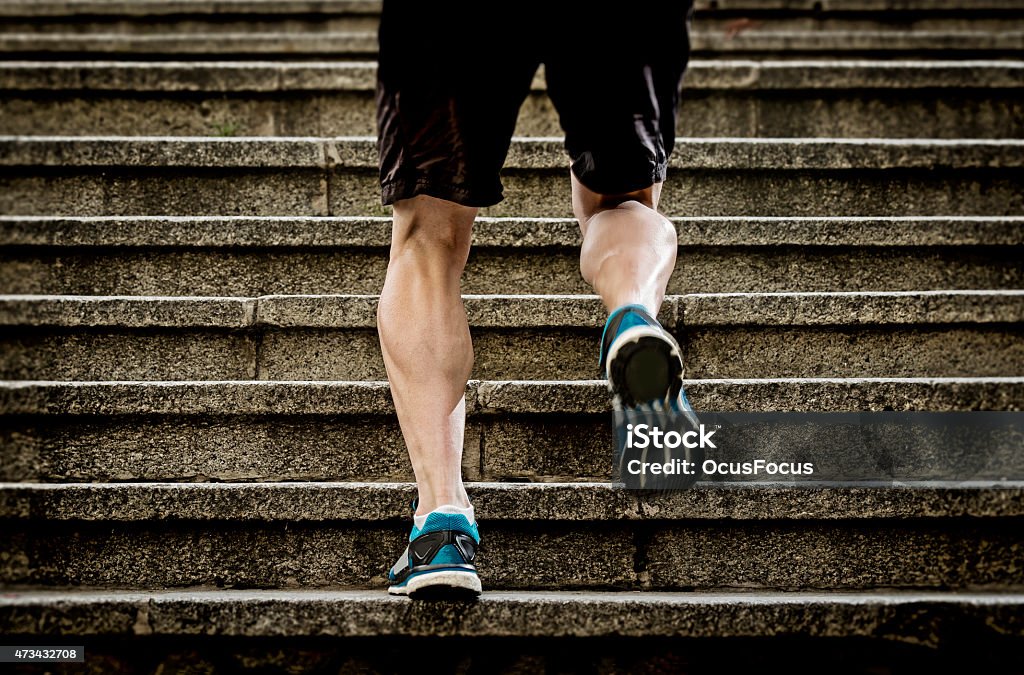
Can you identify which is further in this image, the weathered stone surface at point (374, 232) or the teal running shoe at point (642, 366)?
the weathered stone surface at point (374, 232)

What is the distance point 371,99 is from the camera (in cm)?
386

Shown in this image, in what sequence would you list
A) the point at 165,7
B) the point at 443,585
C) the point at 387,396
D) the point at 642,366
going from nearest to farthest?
the point at 642,366 → the point at 443,585 → the point at 387,396 → the point at 165,7

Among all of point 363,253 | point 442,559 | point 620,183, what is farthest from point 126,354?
point 620,183

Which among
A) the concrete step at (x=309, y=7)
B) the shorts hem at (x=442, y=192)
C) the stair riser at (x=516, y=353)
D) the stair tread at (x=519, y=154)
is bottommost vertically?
the stair riser at (x=516, y=353)

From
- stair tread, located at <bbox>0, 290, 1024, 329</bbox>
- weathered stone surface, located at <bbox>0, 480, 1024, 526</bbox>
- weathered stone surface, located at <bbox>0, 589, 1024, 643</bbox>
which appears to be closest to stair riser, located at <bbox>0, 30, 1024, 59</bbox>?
stair tread, located at <bbox>0, 290, 1024, 329</bbox>

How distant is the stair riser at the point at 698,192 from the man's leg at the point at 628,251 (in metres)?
1.51

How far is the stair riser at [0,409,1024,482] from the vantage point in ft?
7.45

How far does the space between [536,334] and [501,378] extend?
0.57ft

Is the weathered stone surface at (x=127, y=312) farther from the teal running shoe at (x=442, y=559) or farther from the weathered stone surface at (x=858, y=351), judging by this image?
the weathered stone surface at (x=858, y=351)

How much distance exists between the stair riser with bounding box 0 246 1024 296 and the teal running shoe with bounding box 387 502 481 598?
1.30 metres

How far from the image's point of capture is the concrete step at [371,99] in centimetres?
369

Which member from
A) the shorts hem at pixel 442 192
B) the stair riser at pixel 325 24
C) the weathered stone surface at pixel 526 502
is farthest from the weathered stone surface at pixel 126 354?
the stair riser at pixel 325 24

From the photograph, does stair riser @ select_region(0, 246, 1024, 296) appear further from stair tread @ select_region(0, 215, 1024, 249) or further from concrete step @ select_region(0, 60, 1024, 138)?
concrete step @ select_region(0, 60, 1024, 138)

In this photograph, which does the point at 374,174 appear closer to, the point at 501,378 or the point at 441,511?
the point at 501,378
